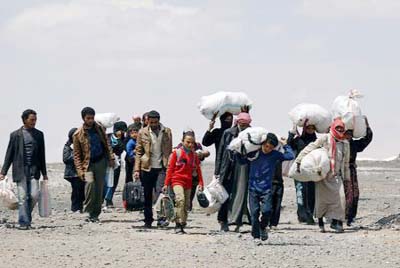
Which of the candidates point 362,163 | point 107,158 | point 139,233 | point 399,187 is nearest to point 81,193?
point 107,158

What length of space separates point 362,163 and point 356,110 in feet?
98.8

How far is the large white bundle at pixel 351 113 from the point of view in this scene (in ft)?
55.5

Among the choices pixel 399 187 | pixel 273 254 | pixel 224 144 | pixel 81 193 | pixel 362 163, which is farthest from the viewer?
pixel 362 163

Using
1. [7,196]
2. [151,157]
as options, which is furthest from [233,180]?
[7,196]

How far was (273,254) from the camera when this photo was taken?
13531 mm

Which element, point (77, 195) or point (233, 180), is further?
point (77, 195)

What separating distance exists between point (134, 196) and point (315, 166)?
3529 mm

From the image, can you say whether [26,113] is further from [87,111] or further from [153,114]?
[153,114]

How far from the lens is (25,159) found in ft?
55.2

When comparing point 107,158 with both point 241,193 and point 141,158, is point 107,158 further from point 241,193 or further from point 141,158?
point 241,193

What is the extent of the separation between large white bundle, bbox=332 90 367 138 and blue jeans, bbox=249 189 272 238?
260 centimetres

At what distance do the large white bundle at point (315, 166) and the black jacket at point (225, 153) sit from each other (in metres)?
0.97

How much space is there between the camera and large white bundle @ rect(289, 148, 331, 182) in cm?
1619

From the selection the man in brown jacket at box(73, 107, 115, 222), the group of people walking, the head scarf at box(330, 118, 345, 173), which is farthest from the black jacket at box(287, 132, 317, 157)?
the man in brown jacket at box(73, 107, 115, 222)
